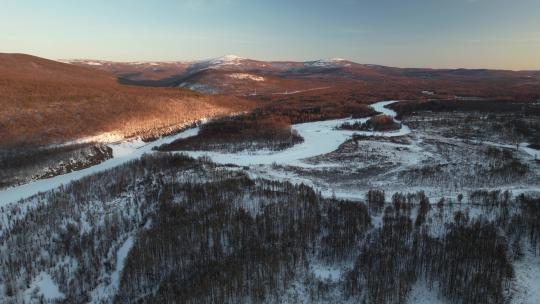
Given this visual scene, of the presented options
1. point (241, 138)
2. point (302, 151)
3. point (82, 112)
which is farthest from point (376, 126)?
point (82, 112)

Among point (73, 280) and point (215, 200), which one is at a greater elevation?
point (215, 200)

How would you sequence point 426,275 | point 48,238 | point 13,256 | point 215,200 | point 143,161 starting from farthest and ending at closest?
1. point 143,161
2. point 215,200
3. point 48,238
4. point 13,256
5. point 426,275

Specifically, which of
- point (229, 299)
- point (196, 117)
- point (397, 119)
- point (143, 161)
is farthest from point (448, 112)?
point (229, 299)

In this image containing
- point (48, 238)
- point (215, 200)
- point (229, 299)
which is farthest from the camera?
point (215, 200)

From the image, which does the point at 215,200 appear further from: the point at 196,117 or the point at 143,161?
the point at 196,117

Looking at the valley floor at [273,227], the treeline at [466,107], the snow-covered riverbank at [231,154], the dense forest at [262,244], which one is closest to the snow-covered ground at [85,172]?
the snow-covered riverbank at [231,154]

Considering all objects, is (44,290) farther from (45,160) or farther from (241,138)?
(241,138)

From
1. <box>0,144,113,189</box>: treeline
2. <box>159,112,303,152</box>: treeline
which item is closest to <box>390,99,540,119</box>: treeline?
<box>159,112,303,152</box>: treeline
